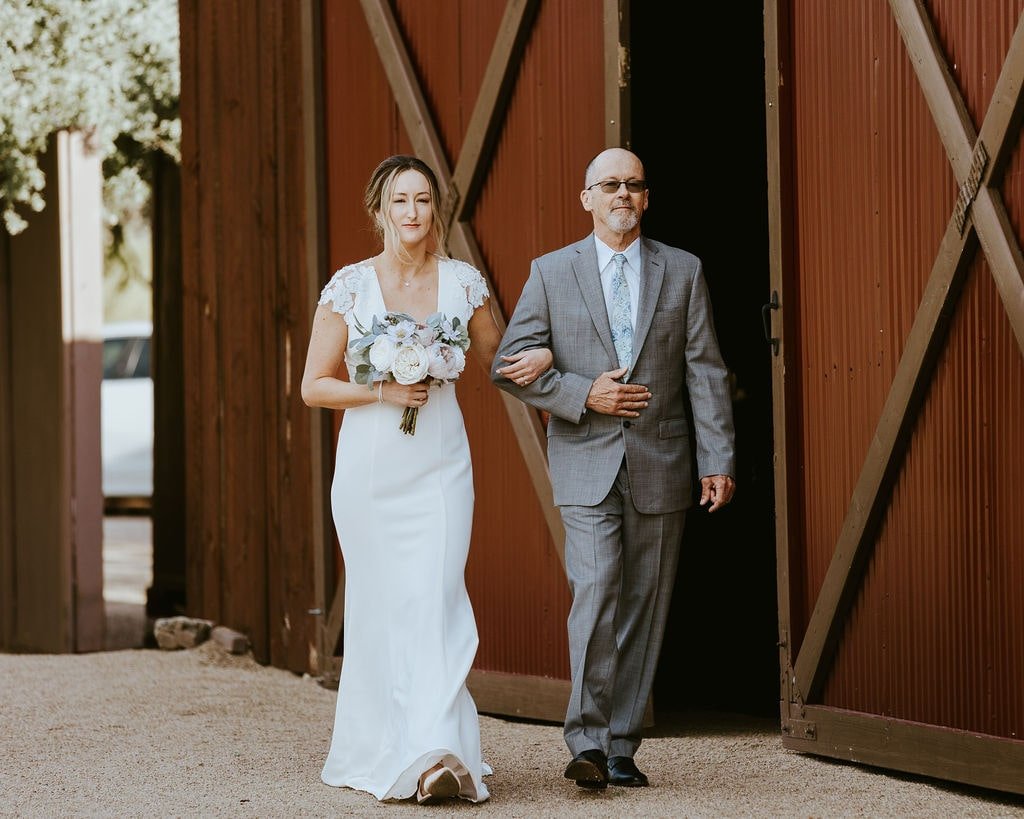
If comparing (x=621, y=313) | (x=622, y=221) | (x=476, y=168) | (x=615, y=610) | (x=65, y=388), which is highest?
(x=476, y=168)

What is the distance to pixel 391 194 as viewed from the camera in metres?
5.07

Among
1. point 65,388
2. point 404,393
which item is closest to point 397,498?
point 404,393

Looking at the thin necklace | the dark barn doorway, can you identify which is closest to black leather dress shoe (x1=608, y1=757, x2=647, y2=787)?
the thin necklace

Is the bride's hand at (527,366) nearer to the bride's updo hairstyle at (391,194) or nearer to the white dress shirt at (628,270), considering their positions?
the white dress shirt at (628,270)

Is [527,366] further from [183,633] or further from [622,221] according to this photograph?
[183,633]

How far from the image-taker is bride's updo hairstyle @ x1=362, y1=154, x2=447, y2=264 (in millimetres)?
5090

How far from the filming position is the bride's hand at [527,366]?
5062 mm

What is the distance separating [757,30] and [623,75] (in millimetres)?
2903

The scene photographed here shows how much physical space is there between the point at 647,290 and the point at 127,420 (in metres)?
14.7

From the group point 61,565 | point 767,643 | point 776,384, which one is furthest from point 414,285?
point 61,565

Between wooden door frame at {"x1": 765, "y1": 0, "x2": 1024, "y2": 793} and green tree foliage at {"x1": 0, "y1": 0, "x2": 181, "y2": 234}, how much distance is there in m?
5.10

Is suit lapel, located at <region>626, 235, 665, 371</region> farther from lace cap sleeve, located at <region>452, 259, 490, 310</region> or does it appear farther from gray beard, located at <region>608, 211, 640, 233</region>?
lace cap sleeve, located at <region>452, 259, 490, 310</region>

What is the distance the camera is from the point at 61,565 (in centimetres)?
945

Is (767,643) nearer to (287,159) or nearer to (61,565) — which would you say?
(287,159)
